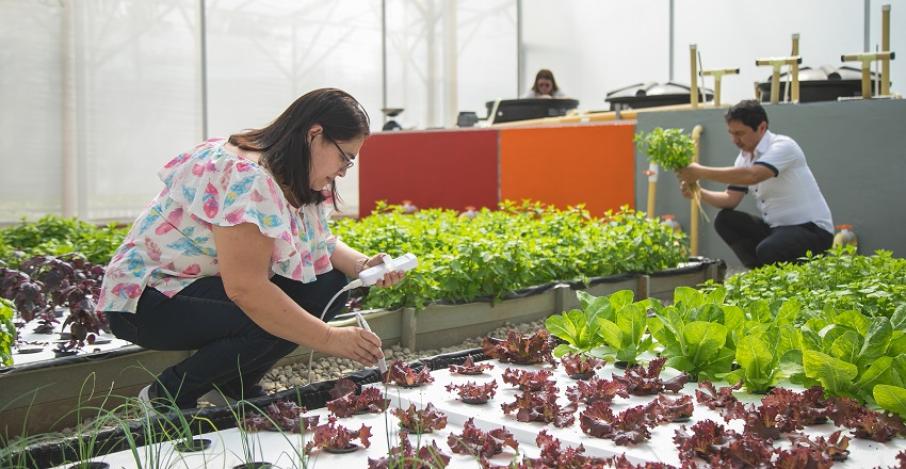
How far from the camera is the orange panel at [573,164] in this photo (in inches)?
252

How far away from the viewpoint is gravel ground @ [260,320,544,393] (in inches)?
118

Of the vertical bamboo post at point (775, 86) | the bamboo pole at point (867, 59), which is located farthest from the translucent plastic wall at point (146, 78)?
the bamboo pole at point (867, 59)

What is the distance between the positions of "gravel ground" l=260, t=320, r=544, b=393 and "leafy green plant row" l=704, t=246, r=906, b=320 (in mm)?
1034

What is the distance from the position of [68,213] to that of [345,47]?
3837 mm

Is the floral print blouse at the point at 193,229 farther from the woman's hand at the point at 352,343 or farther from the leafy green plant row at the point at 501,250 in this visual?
the leafy green plant row at the point at 501,250

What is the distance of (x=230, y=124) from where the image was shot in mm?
9469

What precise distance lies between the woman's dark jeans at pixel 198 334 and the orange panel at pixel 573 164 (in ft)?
14.6

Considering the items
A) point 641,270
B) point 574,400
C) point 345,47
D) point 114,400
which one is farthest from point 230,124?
point 574,400

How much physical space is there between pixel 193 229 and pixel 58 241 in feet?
11.4

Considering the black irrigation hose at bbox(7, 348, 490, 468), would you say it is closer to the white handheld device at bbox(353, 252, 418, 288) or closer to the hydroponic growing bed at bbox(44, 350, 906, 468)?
the hydroponic growing bed at bbox(44, 350, 906, 468)

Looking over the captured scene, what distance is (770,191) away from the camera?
16.4ft

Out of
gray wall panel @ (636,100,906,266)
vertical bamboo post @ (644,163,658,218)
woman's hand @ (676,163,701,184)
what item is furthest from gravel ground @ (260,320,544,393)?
gray wall panel @ (636,100,906,266)

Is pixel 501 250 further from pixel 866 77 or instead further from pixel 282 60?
pixel 282 60

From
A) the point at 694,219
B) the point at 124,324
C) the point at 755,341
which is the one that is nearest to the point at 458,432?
the point at 755,341
